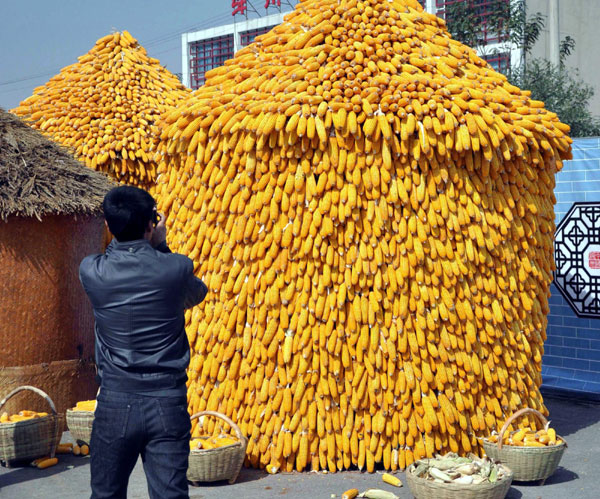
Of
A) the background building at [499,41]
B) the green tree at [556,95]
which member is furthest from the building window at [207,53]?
the green tree at [556,95]

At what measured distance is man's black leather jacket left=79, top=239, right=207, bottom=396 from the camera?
3031 mm

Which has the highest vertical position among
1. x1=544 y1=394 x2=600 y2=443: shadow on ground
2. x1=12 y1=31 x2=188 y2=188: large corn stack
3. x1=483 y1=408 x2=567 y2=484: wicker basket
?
x1=12 y1=31 x2=188 y2=188: large corn stack

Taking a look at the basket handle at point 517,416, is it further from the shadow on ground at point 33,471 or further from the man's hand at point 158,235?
the shadow on ground at point 33,471

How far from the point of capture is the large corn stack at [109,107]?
22.3 ft

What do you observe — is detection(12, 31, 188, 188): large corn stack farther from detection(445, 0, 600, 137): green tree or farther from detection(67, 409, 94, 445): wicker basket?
detection(445, 0, 600, 137): green tree

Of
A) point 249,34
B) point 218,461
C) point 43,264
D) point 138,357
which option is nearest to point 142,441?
point 138,357

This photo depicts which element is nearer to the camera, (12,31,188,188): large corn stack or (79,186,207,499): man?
(79,186,207,499): man

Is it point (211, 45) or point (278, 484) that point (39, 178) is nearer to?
point (278, 484)

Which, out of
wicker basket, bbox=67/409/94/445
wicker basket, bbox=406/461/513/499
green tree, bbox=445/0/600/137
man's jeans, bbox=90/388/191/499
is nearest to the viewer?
man's jeans, bbox=90/388/191/499

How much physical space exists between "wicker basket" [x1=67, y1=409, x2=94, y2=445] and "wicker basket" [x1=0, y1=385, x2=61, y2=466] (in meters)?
0.21

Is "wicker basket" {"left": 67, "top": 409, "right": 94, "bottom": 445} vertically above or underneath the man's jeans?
underneath

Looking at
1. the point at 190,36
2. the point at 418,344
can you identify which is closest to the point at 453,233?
the point at 418,344

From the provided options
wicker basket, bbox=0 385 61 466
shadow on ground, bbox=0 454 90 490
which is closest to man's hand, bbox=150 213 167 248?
wicker basket, bbox=0 385 61 466

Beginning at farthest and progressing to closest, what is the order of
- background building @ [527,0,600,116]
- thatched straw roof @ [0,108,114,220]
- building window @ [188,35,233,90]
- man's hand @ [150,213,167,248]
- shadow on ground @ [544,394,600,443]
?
building window @ [188,35,233,90]
background building @ [527,0,600,116]
shadow on ground @ [544,394,600,443]
thatched straw roof @ [0,108,114,220]
man's hand @ [150,213,167,248]
